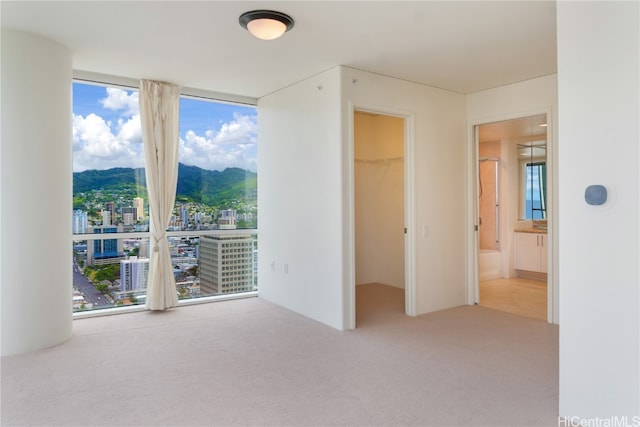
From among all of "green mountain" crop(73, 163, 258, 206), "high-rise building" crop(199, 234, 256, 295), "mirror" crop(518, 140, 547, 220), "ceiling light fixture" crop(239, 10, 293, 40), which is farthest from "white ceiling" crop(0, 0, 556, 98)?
"mirror" crop(518, 140, 547, 220)

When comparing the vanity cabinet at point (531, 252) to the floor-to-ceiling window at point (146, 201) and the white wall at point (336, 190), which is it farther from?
the floor-to-ceiling window at point (146, 201)

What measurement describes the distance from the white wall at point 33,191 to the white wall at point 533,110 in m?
4.41

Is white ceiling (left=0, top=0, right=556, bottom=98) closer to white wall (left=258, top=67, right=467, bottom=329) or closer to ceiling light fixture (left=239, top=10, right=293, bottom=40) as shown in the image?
ceiling light fixture (left=239, top=10, right=293, bottom=40)

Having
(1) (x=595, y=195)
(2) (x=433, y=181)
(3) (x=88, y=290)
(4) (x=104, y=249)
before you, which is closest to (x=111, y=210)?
(4) (x=104, y=249)

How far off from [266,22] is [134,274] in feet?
11.0

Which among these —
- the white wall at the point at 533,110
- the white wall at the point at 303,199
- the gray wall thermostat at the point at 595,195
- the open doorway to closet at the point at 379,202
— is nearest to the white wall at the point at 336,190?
the white wall at the point at 303,199

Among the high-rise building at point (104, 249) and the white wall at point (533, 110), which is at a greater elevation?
the white wall at point (533, 110)

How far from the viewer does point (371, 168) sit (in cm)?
668

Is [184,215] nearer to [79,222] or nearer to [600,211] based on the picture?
[79,222]

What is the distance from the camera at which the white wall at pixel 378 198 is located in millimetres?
6516

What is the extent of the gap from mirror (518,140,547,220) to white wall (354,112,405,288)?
253 centimetres

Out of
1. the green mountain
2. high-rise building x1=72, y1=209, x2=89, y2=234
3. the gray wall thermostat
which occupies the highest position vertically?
the green mountain

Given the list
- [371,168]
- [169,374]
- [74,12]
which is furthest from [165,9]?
[371,168]

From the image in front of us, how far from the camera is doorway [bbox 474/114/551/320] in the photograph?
6883mm
